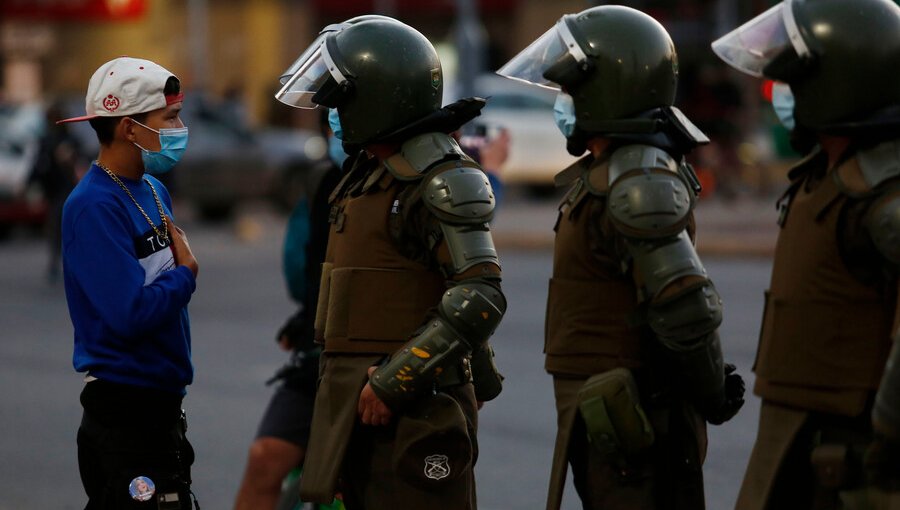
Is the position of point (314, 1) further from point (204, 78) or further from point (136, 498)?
point (136, 498)

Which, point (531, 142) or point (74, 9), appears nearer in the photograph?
point (531, 142)

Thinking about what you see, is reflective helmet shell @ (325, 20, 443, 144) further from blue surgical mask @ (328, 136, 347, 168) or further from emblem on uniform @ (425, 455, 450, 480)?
blue surgical mask @ (328, 136, 347, 168)

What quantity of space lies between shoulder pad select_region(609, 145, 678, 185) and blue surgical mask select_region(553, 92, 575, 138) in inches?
10.4

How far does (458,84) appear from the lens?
2191 centimetres

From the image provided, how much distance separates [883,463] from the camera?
340 centimetres

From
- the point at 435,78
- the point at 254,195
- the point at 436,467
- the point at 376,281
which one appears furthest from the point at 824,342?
the point at 254,195

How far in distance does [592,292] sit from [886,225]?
88 centimetres

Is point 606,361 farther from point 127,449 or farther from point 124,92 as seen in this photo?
point 124,92

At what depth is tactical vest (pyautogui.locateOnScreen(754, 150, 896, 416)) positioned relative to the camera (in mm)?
3596

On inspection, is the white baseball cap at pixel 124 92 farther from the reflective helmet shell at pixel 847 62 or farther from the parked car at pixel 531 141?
the parked car at pixel 531 141

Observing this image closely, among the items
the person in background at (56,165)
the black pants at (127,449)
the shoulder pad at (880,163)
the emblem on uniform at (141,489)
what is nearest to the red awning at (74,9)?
the person in background at (56,165)

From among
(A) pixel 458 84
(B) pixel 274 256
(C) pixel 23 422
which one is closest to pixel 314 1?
(A) pixel 458 84

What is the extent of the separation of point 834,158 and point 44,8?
3606cm

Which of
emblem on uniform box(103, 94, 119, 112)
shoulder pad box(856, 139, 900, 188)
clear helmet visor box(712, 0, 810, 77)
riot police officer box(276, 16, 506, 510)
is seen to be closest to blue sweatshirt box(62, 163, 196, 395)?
emblem on uniform box(103, 94, 119, 112)
